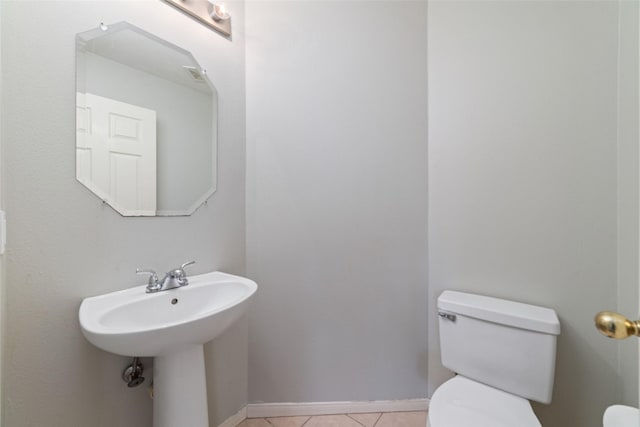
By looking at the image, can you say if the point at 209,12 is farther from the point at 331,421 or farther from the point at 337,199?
the point at 331,421

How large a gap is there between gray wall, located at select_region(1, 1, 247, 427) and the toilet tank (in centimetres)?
131

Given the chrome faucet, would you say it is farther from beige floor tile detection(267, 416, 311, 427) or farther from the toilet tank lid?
the toilet tank lid

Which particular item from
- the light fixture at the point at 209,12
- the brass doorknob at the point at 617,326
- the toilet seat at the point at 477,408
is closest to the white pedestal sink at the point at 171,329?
the toilet seat at the point at 477,408

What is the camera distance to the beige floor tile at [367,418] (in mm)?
1366

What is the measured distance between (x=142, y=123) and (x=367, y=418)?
6.05 feet

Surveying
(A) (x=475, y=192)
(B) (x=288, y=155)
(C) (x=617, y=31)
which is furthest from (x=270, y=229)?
(C) (x=617, y=31)

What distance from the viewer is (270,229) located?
1408 mm

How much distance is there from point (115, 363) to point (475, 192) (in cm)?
173

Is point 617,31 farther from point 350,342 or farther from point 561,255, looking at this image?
point 350,342

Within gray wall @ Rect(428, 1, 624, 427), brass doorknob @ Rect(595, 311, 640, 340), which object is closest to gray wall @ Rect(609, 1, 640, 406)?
gray wall @ Rect(428, 1, 624, 427)

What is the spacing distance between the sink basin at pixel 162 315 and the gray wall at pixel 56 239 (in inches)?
4.4

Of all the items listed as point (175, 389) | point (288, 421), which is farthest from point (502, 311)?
point (175, 389)

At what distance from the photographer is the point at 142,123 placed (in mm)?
1035

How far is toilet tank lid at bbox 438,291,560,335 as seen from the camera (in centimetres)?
100
